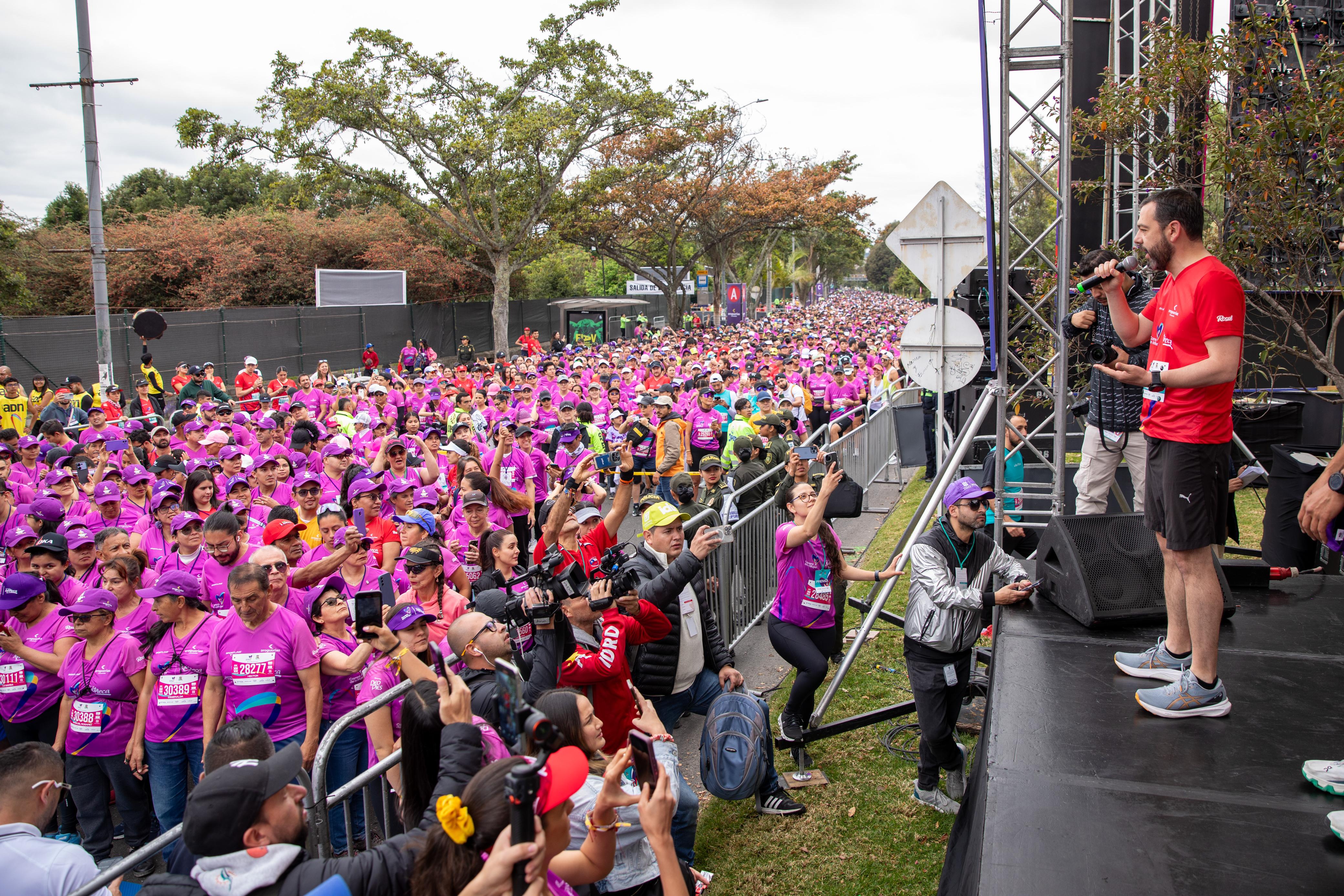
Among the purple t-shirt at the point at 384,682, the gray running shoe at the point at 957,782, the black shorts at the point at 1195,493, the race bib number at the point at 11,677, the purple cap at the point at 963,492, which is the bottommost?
the gray running shoe at the point at 957,782

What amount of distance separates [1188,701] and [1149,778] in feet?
1.96

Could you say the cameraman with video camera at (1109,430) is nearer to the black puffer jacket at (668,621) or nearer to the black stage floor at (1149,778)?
the black stage floor at (1149,778)

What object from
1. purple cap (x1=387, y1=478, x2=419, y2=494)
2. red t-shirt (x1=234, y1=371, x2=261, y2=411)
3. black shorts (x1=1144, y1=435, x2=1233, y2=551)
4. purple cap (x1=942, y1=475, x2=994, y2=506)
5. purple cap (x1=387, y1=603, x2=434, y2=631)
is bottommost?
purple cap (x1=387, y1=603, x2=434, y2=631)

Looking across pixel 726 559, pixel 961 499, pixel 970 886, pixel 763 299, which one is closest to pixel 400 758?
pixel 970 886

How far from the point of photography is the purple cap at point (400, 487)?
25.3 feet

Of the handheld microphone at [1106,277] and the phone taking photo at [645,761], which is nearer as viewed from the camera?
the phone taking photo at [645,761]

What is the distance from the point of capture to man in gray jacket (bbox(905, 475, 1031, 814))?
5.03 metres

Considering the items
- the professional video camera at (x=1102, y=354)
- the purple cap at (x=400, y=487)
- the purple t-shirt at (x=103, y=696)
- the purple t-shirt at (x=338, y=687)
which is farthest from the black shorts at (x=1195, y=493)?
the purple cap at (x=400, y=487)

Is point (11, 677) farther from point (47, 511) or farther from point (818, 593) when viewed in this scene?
point (818, 593)

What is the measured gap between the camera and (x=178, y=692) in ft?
16.4

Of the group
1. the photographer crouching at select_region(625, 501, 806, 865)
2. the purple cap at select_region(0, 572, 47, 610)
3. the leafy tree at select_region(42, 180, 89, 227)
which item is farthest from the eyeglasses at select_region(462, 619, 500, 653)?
the leafy tree at select_region(42, 180, 89, 227)

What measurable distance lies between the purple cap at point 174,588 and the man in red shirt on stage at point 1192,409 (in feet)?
16.1

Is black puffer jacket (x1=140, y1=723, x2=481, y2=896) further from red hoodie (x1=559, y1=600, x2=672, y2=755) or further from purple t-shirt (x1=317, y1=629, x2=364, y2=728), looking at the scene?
purple t-shirt (x1=317, y1=629, x2=364, y2=728)

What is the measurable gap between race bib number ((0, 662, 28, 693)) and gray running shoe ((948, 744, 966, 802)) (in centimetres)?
561
